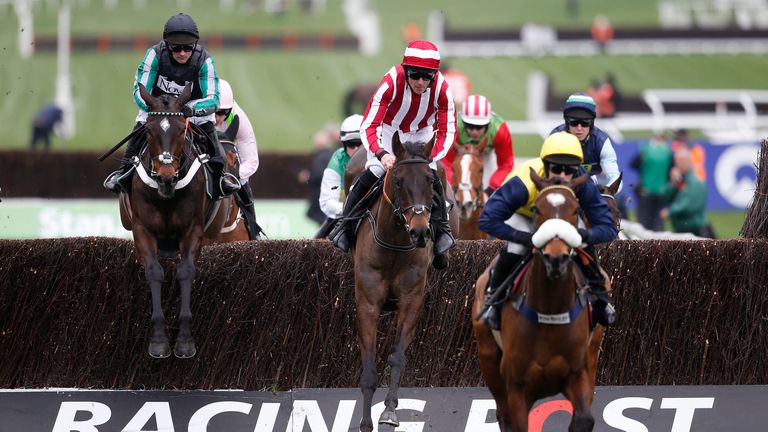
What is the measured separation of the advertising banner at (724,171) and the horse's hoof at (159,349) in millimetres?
17022

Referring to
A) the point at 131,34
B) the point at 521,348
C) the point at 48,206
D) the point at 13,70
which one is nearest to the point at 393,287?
the point at 521,348

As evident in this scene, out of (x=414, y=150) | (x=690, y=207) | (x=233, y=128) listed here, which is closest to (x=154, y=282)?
(x=414, y=150)

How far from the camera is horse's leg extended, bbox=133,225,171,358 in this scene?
953cm

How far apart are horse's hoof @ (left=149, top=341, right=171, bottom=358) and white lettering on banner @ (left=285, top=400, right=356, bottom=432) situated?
1012 mm

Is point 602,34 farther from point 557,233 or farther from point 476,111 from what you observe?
point 557,233

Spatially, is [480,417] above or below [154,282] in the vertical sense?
below

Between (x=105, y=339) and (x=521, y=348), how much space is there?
367 cm

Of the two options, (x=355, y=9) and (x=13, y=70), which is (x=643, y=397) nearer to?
(x=13, y=70)

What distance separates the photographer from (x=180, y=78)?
1023 cm

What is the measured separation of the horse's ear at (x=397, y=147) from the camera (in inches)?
353

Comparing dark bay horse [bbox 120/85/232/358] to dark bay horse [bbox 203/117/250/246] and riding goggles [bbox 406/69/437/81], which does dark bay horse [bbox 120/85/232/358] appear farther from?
riding goggles [bbox 406/69/437/81]

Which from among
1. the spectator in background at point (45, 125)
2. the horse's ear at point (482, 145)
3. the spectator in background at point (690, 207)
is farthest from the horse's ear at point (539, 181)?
the spectator in background at point (45, 125)

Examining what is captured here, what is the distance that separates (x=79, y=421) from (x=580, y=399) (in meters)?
3.84

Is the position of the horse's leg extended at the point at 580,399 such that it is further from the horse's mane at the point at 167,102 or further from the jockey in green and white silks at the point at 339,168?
the jockey in green and white silks at the point at 339,168
